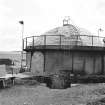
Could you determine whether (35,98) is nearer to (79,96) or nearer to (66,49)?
(79,96)

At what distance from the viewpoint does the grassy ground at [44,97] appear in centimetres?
1520

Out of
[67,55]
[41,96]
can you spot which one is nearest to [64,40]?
[67,55]

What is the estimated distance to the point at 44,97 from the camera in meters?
17.0

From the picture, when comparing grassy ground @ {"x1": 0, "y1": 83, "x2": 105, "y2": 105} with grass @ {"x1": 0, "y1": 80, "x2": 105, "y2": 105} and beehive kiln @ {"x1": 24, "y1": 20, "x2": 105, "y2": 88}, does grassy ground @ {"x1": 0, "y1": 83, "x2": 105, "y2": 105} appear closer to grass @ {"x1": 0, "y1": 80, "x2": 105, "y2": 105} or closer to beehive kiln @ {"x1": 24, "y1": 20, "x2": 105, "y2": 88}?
grass @ {"x1": 0, "y1": 80, "x2": 105, "y2": 105}

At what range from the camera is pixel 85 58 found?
2567 centimetres

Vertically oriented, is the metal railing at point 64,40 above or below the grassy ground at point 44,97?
above

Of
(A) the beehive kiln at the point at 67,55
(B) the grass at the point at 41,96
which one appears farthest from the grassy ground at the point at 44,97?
(A) the beehive kiln at the point at 67,55

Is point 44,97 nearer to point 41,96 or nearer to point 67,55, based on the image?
point 41,96

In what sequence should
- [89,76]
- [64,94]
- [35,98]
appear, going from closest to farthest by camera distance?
[35,98] < [64,94] < [89,76]

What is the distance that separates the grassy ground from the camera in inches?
598

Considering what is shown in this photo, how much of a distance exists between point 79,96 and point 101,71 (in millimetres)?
9694

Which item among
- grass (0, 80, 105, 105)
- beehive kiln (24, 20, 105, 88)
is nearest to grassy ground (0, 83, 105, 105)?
grass (0, 80, 105, 105)

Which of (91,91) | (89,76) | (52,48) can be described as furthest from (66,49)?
(91,91)

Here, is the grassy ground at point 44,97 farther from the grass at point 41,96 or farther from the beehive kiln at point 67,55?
the beehive kiln at point 67,55
